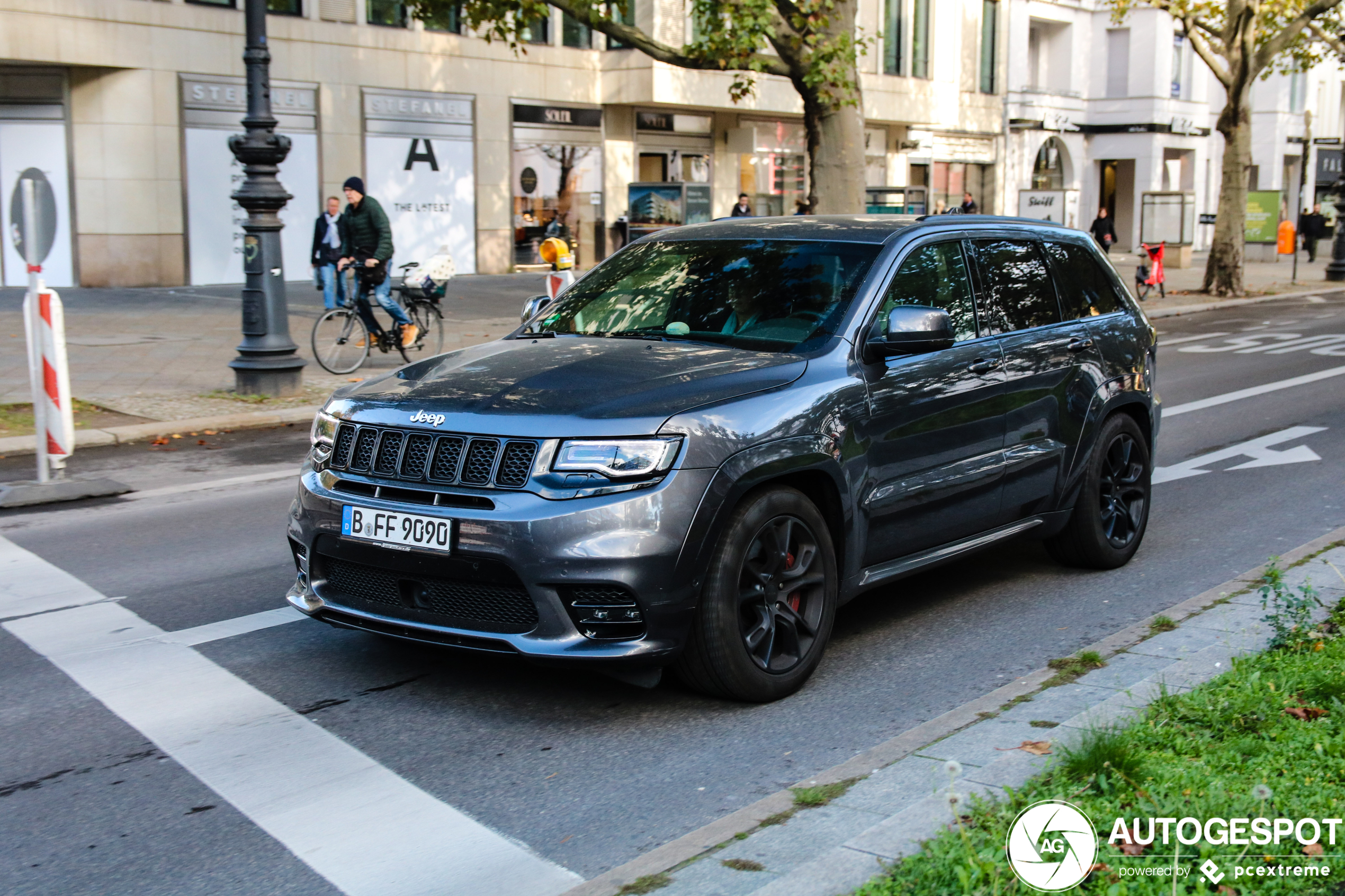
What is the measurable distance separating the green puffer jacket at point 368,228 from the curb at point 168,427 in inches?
118

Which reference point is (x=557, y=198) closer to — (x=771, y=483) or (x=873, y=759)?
(x=771, y=483)

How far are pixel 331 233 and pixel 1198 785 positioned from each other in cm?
1839

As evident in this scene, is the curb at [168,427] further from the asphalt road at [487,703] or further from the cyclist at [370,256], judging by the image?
the cyclist at [370,256]

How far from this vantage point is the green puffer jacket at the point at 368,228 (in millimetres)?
14883

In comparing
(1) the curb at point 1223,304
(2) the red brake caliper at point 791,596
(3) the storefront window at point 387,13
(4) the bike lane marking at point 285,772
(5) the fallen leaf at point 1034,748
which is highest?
(3) the storefront window at point 387,13

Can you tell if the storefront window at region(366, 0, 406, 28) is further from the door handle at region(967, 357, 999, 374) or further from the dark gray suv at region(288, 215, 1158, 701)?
the door handle at region(967, 357, 999, 374)

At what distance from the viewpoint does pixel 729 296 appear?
5.55m

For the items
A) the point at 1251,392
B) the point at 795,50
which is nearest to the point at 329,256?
the point at 795,50

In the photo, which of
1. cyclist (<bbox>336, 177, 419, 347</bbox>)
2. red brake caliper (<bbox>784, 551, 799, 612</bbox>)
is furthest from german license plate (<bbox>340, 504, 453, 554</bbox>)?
cyclist (<bbox>336, 177, 419, 347</bbox>)

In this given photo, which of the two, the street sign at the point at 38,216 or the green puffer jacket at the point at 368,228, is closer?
the street sign at the point at 38,216

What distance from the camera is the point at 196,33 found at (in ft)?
81.3

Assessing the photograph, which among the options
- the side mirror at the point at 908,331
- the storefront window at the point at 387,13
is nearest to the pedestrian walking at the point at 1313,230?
the storefront window at the point at 387,13

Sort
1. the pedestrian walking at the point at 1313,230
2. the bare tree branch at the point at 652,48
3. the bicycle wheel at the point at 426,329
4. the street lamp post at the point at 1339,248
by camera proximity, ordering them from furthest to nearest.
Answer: the pedestrian walking at the point at 1313,230
the street lamp post at the point at 1339,248
the bare tree branch at the point at 652,48
the bicycle wheel at the point at 426,329

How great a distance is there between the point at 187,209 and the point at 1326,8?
22.3m
